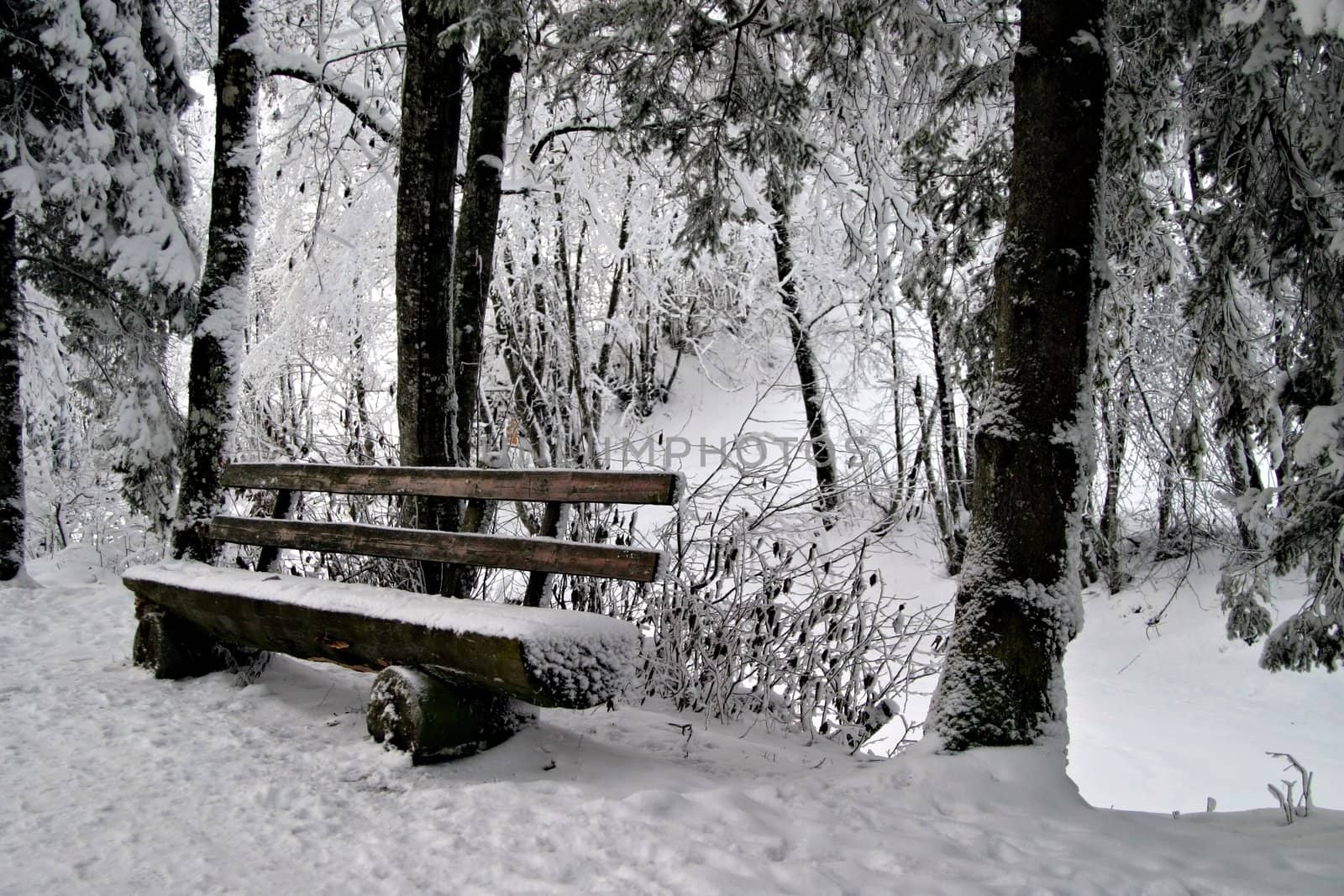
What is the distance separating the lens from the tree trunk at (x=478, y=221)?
5672 mm

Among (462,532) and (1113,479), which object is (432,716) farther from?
(1113,479)

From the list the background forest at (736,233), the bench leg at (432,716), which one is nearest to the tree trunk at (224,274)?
the background forest at (736,233)

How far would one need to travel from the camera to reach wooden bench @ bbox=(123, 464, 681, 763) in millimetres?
2932

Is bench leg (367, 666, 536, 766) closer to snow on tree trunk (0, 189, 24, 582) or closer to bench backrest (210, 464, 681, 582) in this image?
bench backrest (210, 464, 681, 582)

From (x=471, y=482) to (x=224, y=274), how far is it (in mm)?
3631

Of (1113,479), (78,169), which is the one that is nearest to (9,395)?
(78,169)

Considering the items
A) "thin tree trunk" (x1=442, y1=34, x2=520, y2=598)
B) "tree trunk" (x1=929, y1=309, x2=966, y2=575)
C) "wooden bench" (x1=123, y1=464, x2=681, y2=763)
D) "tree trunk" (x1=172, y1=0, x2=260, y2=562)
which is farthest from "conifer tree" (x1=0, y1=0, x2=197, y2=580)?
"tree trunk" (x1=929, y1=309, x2=966, y2=575)

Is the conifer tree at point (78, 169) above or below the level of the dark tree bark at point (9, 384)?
above

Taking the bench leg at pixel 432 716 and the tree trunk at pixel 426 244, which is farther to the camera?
the tree trunk at pixel 426 244

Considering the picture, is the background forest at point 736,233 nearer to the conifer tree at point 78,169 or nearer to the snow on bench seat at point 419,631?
the conifer tree at point 78,169

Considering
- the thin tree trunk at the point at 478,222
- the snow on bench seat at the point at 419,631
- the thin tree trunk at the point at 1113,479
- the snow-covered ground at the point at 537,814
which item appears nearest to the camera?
the snow-covered ground at the point at 537,814

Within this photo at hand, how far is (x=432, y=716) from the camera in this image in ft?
10.3

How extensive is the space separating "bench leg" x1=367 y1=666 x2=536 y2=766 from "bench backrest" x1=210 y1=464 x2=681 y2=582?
19.3 inches

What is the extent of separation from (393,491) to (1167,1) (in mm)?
3991
